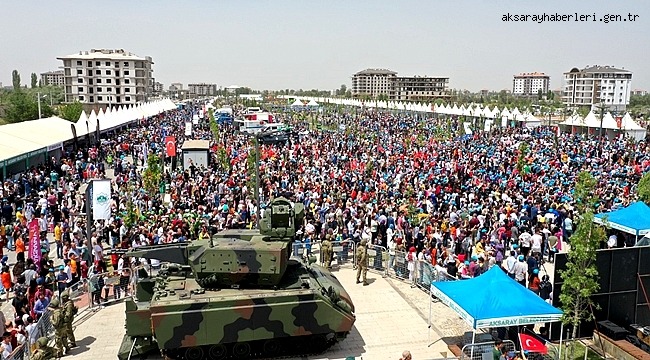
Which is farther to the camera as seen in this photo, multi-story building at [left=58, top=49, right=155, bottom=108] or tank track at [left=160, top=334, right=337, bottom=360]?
multi-story building at [left=58, top=49, right=155, bottom=108]

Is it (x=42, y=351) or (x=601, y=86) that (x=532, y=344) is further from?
(x=601, y=86)

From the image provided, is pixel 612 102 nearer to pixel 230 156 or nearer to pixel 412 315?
pixel 230 156

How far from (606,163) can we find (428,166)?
12.3 meters

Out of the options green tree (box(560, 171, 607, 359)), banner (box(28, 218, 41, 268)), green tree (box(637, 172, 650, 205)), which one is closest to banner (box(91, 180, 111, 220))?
banner (box(28, 218, 41, 268))

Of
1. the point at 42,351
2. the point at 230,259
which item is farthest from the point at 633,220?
the point at 42,351

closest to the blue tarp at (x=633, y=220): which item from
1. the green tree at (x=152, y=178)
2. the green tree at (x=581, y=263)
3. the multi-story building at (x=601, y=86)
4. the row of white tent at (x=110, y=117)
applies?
the green tree at (x=581, y=263)

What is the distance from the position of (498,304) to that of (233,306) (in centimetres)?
611

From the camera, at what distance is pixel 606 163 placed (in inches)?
1526

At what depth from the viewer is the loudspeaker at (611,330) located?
14883 mm

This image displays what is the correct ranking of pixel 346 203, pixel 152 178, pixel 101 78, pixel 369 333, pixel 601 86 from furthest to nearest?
pixel 601 86, pixel 101 78, pixel 152 178, pixel 346 203, pixel 369 333

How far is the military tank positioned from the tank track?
0.08 feet

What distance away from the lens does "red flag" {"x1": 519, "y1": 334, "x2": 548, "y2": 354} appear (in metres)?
13.3

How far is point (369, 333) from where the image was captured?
624 inches

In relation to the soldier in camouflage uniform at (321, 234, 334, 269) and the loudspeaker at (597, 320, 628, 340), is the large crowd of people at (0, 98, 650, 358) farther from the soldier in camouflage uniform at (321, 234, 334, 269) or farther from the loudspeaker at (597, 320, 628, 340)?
the soldier in camouflage uniform at (321, 234, 334, 269)
